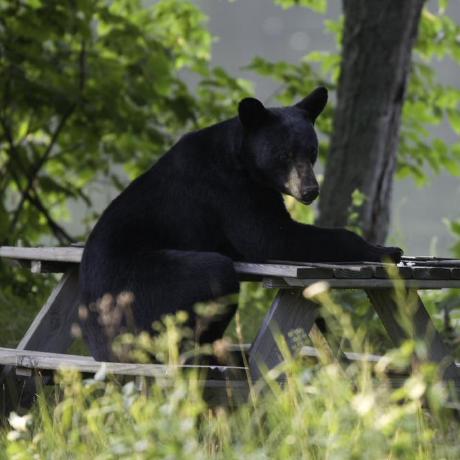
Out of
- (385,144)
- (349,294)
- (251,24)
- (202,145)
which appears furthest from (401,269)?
(251,24)

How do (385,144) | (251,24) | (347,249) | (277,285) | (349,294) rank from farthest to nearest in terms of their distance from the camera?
1. (251,24)
2. (385,144)
3. (349,294)
4. (347,249)
5. (277,285)

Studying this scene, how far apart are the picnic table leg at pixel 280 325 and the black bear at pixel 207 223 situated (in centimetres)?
18

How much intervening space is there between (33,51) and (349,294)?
2854 millimetres

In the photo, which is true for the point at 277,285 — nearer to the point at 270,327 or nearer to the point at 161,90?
the point at 270,327

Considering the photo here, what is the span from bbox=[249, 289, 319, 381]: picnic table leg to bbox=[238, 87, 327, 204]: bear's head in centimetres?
40

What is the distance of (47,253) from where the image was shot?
4707 millimetres

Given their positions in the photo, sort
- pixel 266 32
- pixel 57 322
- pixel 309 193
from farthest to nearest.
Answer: pixel 266 32 → pixel 57 322 → pixel 309 193

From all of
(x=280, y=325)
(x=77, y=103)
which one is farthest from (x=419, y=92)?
(x=280, y=325)

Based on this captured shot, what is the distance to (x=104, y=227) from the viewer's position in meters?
4.19

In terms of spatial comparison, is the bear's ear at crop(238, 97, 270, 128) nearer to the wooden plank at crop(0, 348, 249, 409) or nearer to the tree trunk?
the wooden plank at crop(0, 348, 249, 409)

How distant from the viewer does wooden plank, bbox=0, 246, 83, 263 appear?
4590 mm

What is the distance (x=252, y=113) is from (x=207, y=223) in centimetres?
48

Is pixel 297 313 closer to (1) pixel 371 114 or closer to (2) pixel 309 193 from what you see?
(2) pixel 309 193

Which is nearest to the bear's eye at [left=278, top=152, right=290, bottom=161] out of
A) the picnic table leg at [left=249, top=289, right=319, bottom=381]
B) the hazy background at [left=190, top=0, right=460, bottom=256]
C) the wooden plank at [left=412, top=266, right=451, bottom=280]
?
the picnic table leg at [left=249, top=289, right=319, bottom=381]
